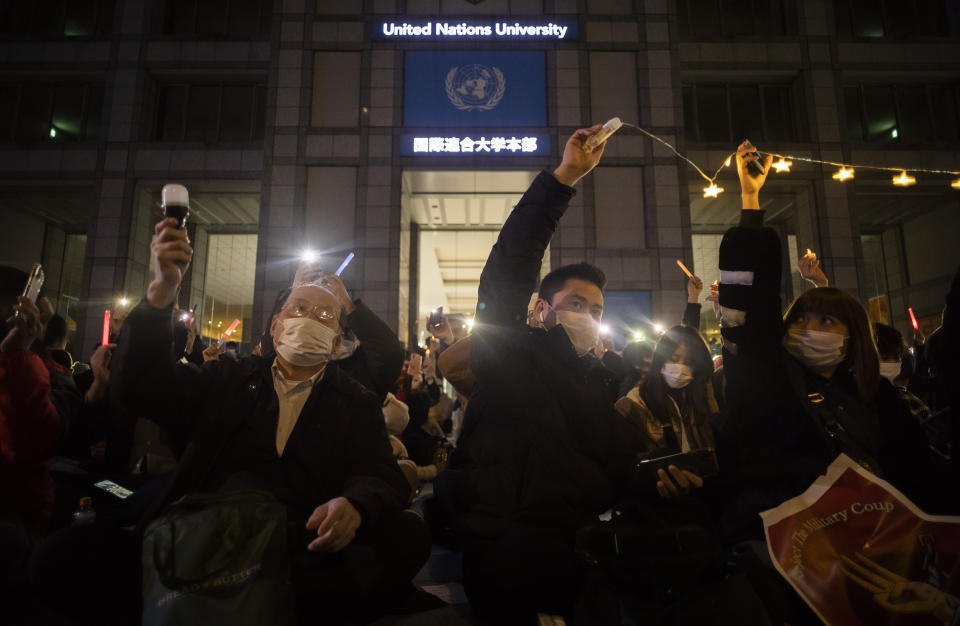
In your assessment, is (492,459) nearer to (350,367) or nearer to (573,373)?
(573,373)

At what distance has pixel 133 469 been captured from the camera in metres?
4.77

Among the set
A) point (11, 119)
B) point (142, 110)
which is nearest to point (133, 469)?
point (142, 110)

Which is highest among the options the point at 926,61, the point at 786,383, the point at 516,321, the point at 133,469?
the point at 926,61

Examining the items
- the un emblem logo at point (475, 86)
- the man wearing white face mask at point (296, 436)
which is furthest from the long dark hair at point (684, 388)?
the un emblem logo at point (475, 86)

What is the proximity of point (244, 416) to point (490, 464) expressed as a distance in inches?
43.3

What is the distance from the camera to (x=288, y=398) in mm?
2518

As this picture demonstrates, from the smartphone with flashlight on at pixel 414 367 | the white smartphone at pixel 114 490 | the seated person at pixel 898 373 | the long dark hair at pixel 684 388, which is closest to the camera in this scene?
the white smartphone at pixel 114 490

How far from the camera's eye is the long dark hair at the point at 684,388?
3.45 meters

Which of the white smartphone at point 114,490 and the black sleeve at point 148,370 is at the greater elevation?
the black sleeve at point 148,370

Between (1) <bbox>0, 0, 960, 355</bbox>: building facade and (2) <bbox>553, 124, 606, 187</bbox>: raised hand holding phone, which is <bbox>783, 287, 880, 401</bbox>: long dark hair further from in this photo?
(1) <bbox>0, 0, 960, 355</bbox>: building facade

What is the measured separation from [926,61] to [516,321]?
72.4ft

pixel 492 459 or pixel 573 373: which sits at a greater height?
pixel 573 373

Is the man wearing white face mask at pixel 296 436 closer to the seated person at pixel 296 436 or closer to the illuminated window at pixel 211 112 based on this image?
the seated person at pixel 296 436

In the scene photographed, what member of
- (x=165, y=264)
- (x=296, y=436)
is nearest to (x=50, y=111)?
(x=165, y=264)
